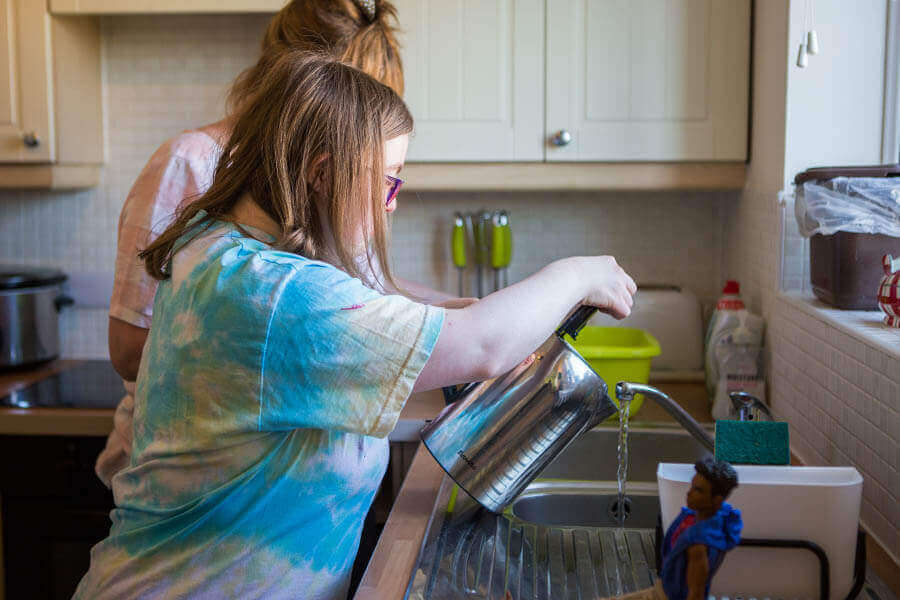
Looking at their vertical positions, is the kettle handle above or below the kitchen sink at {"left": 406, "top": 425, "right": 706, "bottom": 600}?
above

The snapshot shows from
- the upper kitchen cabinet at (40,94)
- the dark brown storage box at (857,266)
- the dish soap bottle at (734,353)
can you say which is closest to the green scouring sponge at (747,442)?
the dark brown storage box at (857,266)

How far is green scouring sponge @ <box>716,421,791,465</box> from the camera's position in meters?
1.10

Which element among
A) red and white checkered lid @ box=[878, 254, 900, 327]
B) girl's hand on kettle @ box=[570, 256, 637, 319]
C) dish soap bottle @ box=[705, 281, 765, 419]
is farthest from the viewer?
dish soap bottle @ box=[705, 281, 765, 419]

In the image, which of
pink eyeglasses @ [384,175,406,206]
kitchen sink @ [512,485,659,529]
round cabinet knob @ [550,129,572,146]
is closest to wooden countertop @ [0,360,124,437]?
kitchen sink @ [512,485,659,529]

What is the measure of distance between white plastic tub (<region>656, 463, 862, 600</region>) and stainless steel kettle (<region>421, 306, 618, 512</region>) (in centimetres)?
18

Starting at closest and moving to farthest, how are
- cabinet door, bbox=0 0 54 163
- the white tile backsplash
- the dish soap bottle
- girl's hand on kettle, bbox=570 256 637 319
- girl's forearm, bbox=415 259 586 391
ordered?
1. girl's forearm, bbox=415 259 586 391
2. girl's hand on kettle, bbox=570 256 637 319
3. the white tile backsplash
4. the dish soap bottle
5. cabinet door, bbox=0 0 54 163

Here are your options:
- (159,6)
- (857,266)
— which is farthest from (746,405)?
(159,6)

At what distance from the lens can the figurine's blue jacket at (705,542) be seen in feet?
2.53

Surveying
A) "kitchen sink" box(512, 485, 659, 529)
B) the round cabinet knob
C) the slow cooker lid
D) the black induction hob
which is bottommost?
"kitchen sink" box(512, 485, 659, 529)

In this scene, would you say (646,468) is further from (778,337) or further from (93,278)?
(93,278)

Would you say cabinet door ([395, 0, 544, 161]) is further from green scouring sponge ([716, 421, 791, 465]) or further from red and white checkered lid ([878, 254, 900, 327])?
green scouring sponge ([716, 421, 791, 465])

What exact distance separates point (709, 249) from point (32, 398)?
164cm

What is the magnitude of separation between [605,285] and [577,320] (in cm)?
8

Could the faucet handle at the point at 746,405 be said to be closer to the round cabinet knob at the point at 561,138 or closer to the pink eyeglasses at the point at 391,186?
the pink eyeglasses at the point at 391,186
